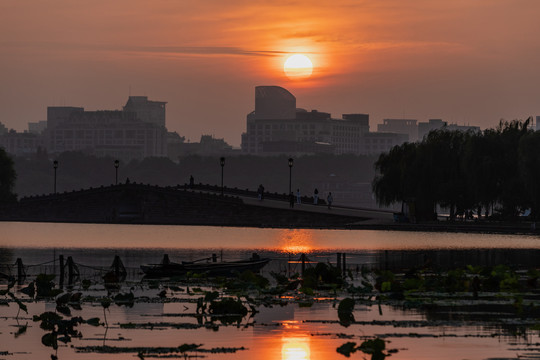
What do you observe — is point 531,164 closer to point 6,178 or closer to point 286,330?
point 286,330

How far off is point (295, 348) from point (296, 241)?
58.0 m

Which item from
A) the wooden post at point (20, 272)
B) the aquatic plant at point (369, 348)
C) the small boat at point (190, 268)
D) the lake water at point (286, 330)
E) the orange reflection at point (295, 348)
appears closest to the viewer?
the aquatic plant at point (369, 348)

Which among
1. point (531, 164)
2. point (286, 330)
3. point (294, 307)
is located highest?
point (531, 164)

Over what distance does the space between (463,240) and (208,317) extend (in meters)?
48.2

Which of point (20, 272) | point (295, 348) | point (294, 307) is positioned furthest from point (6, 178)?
point (295, 348)

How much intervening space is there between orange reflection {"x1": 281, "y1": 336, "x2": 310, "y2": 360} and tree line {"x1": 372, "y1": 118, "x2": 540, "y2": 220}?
5825cm

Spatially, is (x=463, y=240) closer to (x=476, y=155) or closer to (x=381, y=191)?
(x=476, y=155)

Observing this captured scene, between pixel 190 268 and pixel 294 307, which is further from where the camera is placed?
pixel 190 268

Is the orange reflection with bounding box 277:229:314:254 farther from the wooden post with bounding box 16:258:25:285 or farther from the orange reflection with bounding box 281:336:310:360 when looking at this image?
the orange reflection with bounding box 281:336:310:360

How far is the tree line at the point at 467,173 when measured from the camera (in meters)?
89.8

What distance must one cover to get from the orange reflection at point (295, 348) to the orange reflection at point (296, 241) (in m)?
42.9

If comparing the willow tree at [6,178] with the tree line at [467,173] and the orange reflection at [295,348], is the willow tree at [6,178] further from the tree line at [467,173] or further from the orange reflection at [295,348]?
the orange reflection at [295,348]

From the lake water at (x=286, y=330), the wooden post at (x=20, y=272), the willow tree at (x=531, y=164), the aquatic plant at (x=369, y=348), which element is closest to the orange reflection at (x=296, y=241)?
the willow tree at (x=531, y=164)

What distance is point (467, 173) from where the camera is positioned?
94.3 m
